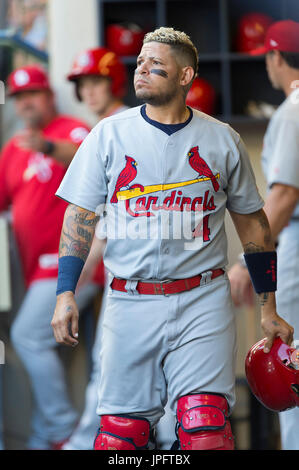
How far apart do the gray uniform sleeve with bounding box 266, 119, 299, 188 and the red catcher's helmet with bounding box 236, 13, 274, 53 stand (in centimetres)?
125

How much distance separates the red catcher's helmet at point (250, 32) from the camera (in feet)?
13.2

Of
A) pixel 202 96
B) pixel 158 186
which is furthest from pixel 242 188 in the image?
pixel 202 96

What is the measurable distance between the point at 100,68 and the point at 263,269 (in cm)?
167

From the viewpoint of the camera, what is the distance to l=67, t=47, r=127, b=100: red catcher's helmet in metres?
3.62

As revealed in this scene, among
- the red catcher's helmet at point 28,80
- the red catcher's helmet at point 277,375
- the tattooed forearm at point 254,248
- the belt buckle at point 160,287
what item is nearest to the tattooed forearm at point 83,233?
the belt buckle at point 160,287

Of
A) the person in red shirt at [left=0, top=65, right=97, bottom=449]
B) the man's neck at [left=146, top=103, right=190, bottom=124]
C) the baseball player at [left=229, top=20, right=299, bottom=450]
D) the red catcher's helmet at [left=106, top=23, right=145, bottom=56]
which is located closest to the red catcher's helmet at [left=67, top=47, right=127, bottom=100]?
the person in red shirt at [left=0, top=65, right=97, bottom=449]

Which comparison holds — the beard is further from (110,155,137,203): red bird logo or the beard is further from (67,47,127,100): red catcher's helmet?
(67,47,127,100): red catcher's helmet

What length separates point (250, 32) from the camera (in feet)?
13.6

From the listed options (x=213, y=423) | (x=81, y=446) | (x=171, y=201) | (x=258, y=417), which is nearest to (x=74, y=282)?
(x=171, y=201)

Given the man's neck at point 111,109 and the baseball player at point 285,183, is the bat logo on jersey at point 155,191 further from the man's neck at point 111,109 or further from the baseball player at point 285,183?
the man's neck at point 111,109

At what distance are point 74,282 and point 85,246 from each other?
0.34 feet

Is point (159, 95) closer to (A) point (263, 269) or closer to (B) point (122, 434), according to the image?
(A) point (263, 269)

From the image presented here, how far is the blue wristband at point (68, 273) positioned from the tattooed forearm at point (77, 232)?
17 mm

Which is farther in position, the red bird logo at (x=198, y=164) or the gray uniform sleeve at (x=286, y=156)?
the gray uniform sleeve at (x=286, y=156)
